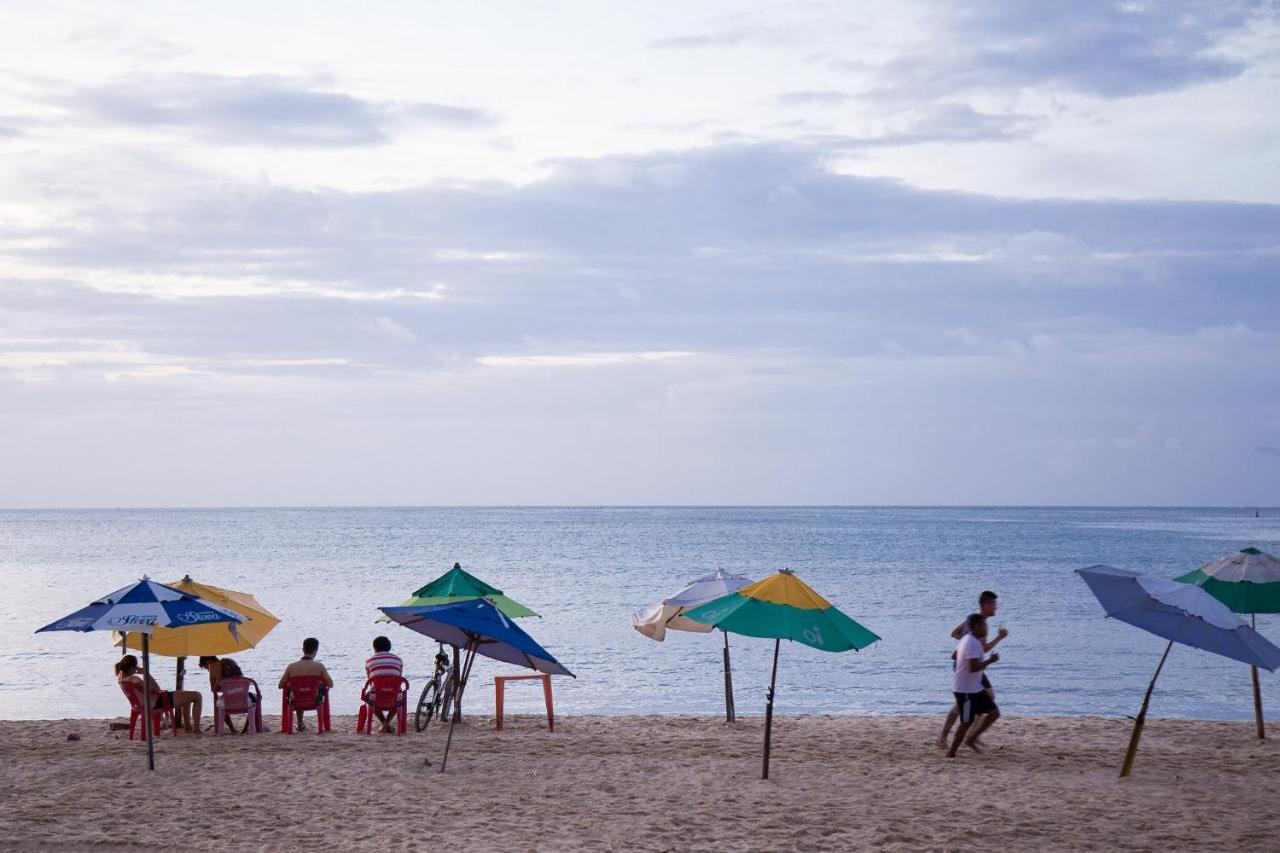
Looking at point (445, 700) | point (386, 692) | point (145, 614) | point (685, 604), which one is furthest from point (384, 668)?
point (685, 604)

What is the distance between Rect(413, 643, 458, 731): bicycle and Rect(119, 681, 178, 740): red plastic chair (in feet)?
8.77

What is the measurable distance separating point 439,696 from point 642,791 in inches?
189

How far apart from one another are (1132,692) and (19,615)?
94.7ft

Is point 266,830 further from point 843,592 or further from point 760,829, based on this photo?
point 843,592

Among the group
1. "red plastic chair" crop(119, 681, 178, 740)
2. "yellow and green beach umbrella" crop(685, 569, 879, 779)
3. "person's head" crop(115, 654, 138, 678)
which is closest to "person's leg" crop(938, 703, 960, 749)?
"yellow and green beach umbrella" crop(685, 569, 879, 779)

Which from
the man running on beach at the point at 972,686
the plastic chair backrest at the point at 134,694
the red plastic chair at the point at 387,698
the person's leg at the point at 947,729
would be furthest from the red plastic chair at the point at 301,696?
the man running on beach at the point at 972,686

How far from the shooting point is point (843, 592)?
150ft

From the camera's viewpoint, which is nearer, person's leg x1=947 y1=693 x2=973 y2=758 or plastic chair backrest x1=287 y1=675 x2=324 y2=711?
person's leg x1=947 y1=693 x2=973 y2=758

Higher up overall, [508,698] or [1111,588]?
[1111,588]

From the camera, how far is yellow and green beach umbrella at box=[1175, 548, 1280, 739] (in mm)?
12664

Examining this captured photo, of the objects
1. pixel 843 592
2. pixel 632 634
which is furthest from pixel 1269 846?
pixel 843 592

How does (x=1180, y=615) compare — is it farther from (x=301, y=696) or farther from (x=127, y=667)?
(x=127, y=667)

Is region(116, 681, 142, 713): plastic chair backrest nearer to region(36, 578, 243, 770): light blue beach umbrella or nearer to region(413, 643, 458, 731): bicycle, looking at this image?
region(36, 578, 243, 770): light blue beach umbrella

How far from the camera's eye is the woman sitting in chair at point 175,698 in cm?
1323
